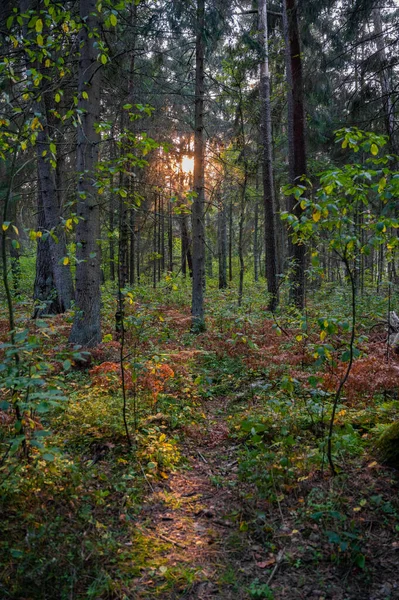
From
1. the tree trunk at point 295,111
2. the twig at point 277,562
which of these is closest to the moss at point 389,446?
the twig at point 277,562

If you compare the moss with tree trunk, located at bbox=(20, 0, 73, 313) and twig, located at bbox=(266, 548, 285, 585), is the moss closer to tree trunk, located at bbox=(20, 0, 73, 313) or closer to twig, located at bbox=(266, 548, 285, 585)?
twig, located at bbox=(266, 548, 285, 585)

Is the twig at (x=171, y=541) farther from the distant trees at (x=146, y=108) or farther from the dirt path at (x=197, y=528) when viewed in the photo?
the distant trees at (x=146, y=108)

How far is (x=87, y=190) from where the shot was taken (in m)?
6.65

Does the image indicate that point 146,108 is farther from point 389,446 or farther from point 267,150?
point 267,150

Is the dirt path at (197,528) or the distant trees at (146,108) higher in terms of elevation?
the distant trees at (146,108)

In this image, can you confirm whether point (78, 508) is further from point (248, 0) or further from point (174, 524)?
point (248, 0)

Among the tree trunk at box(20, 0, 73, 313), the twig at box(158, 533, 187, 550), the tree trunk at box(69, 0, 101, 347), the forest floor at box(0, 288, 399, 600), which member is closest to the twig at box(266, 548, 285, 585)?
the forest floor at box(0, 288, 399, 600)

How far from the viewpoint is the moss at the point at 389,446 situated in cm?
353

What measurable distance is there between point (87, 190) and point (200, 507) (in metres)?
5.29

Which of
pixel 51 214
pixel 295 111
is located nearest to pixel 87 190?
pixel 51 214

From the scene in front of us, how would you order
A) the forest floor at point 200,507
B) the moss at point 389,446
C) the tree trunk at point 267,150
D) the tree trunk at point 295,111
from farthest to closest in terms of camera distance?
the tree trunk at point 267,150, the tree trunk at point 295,111, the moss at point 389,446, the forest floor at point 200,507

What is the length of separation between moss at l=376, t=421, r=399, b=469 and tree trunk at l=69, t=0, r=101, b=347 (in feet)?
16.1

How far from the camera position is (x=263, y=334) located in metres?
9.12

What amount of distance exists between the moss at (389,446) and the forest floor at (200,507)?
9 centimetres
